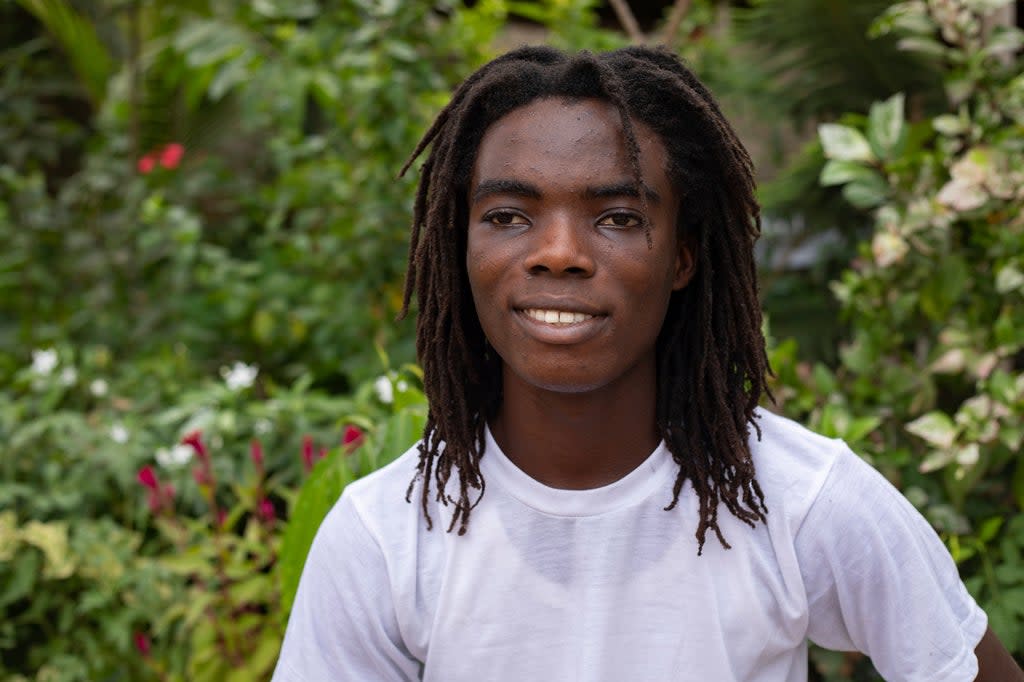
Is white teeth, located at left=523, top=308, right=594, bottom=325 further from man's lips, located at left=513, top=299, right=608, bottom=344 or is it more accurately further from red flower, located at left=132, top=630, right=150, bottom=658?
red flower, located at left=132, top=630, right=150, bottom=658

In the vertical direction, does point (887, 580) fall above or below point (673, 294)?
below

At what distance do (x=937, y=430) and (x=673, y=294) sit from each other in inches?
31.9

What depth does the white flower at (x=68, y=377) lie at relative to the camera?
11.8 ft

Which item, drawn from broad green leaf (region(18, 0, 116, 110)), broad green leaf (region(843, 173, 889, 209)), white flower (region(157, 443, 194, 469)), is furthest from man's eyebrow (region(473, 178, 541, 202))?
broad green leaf (region(18, 0, 116, 110))

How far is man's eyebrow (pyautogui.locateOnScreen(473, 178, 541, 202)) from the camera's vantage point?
156 cm

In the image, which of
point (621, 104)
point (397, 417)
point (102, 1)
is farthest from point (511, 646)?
point (102, 1)

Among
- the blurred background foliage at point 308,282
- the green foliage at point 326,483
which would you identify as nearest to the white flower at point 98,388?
the blurred background foliage at point 308,282

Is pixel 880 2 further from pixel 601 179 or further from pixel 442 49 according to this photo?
pixel 601 179

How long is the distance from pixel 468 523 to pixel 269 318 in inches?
96.4

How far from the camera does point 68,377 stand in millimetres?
3592

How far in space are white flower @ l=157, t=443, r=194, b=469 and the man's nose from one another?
5.64ft

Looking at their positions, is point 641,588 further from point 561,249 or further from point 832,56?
point 832,56

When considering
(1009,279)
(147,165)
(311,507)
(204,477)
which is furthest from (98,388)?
(1009,279)

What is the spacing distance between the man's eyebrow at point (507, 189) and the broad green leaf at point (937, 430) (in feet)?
3.70
